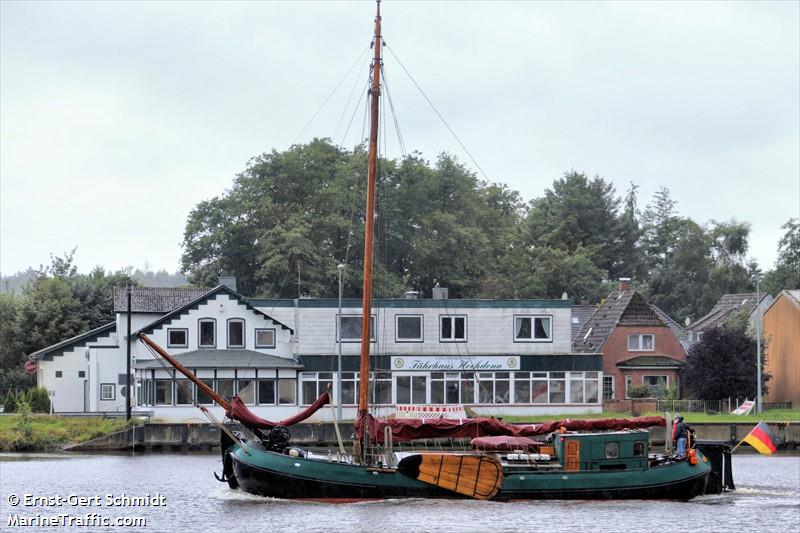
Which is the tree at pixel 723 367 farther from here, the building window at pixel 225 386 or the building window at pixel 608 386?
the building window at pixel 225 386

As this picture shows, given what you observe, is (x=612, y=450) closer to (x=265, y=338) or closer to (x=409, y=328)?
(x=409, y=328)

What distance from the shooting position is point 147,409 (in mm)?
73000

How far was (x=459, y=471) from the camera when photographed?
45031 mm

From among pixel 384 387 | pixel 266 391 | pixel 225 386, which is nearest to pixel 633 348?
pixel 384 387

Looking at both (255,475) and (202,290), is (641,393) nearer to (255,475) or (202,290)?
(202,290)

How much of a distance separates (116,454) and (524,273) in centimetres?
5595

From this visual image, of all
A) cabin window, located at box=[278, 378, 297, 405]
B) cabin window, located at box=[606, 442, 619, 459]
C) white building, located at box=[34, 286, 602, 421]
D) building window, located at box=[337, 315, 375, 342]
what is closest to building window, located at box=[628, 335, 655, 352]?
white building, located at box=[34, 286, 602, 421]

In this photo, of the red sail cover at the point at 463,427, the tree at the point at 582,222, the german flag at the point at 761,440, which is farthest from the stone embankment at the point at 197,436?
the tree at the point at 582,222

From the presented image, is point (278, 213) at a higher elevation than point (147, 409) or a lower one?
higher

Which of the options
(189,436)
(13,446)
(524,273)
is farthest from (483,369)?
(524,273)

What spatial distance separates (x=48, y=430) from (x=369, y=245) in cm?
2537

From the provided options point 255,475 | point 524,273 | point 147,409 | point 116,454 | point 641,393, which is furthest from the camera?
point 524,273

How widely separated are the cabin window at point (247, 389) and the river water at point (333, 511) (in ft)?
71.7

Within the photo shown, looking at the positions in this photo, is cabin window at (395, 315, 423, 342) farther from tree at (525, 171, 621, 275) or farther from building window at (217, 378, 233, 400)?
tree at (525, 171, 621, 275)
